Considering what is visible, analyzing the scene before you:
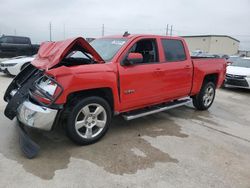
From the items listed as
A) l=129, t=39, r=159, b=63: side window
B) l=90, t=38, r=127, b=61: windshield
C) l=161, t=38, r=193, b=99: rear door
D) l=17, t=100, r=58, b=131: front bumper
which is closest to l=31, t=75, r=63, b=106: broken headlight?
l=17, t=100, r=58, b=131: front bumper

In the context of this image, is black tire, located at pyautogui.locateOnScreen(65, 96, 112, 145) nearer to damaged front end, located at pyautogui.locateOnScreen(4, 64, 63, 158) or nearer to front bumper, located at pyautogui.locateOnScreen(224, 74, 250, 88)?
damaged front end, located at pyautogui.locateOnScreen(4, 64, 63, 158)

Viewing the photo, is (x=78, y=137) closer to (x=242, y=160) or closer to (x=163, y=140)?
(x=163, y=140)

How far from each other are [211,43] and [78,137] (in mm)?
46576

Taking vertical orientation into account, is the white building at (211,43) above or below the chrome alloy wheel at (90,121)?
above

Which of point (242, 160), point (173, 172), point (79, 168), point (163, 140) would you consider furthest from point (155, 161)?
point (242, 160)

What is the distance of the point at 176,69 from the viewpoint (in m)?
5.12

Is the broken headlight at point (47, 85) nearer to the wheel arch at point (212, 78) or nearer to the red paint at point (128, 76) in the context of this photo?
the red paint at point (128, 76)

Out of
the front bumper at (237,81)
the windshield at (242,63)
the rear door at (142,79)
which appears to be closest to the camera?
the rear door at (142,79)

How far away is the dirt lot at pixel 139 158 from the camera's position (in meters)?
3.02

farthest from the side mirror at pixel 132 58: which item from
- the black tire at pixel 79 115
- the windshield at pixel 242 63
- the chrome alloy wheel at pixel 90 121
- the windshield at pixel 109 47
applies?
the windshield at pixel 242 63

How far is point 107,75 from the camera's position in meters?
3.89

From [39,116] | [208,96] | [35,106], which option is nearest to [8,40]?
[208,96]

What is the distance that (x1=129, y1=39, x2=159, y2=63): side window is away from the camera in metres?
4.78

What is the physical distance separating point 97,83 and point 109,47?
1095mm
